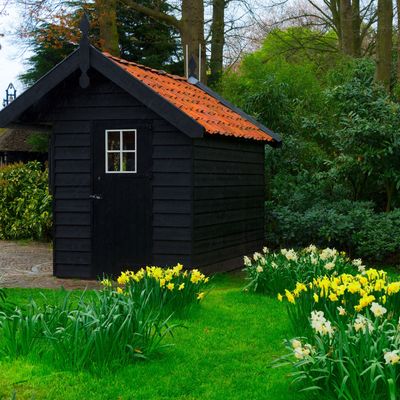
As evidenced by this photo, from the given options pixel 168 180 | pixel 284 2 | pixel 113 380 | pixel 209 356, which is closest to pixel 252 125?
pixel 168 180

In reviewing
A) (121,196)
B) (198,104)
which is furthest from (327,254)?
(198,104)

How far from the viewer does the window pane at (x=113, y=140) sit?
32.7 feet

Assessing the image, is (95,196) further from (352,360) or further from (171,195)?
(352,360)

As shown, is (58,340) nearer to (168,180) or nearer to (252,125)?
(168,180)

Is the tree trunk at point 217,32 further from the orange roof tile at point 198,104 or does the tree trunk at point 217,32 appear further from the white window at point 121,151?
→ the white window at point 121,151

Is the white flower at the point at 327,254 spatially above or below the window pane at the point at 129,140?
below

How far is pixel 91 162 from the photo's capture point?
10.0m

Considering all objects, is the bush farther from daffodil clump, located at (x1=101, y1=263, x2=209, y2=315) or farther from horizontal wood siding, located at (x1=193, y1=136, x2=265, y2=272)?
daffodil clump, located at (x1=101, y1=263, x2=209, y2=315)

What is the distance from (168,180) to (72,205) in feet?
5.00

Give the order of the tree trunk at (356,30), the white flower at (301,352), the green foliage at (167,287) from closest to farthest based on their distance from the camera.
→ the white flower at (301,352) → the green foliage at (167,287) → the tree trunk at (356,30)

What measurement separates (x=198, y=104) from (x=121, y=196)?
2083mm

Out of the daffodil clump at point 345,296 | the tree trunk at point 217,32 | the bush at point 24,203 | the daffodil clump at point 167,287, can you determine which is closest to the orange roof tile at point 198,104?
the daffodil clump at point 167,287

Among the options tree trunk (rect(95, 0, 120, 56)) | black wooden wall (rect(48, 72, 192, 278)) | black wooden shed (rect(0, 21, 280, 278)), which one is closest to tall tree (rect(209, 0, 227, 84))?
tree trunk (rect(95, 0, 120, 56))

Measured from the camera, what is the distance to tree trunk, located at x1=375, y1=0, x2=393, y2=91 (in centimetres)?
1591
